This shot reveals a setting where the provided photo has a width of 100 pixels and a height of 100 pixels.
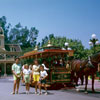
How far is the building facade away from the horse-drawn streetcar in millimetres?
40736

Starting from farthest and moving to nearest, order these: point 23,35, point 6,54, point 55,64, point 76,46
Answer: point 23,35 < point 6,54 < point 76,46 < point 55,64

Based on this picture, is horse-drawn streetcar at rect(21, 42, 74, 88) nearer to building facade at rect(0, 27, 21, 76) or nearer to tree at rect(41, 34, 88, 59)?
tree at rect(41, 34, 88, 59)

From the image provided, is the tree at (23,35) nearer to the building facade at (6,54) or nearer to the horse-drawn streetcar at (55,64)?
the building facade at (6,54)

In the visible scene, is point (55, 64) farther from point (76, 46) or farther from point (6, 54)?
point (6, 54)

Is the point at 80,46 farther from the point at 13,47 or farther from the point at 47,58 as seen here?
the point at 47,58

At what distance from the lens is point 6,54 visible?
62.4 m

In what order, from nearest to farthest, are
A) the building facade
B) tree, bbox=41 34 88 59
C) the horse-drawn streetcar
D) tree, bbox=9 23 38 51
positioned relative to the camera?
1. the horse-drawn streetcar
2. tree, bbox=41 34 88 59
3. the building facade
4. tree, bbox=9 23 38 51

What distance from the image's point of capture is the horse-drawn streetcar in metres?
15.8

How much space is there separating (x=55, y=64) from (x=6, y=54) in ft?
155

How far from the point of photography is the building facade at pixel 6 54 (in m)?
58.7

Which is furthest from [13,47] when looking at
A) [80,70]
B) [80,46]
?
[80,70]

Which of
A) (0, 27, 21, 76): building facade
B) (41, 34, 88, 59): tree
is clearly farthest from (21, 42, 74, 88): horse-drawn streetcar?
(0, 27, 21, 76): building facade

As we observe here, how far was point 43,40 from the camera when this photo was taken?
92125 mm

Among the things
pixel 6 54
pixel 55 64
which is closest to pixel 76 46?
pixel 6 54
